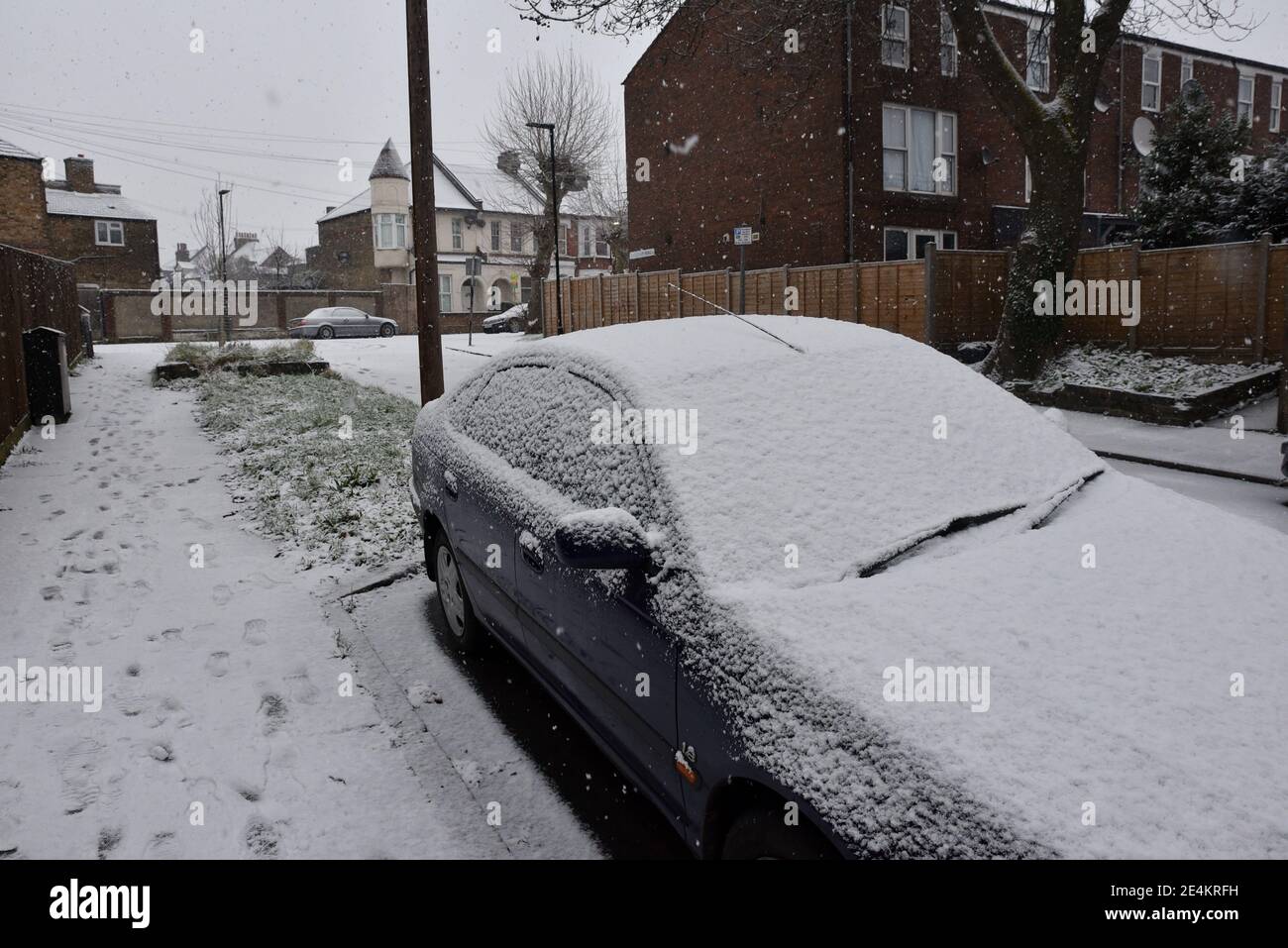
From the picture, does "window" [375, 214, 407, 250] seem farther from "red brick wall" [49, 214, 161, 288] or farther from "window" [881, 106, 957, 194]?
"window" [881, 106, 957, 194]

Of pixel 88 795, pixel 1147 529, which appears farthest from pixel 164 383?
pixel 1147 529

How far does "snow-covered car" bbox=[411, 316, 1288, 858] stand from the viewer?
167 centimetres

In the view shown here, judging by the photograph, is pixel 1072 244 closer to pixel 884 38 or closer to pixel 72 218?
pixel 884 38

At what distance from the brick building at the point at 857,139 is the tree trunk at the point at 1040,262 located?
656 cm

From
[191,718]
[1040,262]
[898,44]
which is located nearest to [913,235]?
[898,44]

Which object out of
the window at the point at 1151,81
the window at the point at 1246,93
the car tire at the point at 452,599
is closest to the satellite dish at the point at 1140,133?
the window at the point at 1151,81

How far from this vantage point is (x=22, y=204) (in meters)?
36.8

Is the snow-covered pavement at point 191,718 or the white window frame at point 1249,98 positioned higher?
the white window frame at point 1249,98

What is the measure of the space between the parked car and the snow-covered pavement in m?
31.4

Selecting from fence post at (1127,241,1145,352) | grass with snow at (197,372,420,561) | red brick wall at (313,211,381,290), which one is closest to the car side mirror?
grass with snow at (197,372,420,561)

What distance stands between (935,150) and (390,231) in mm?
38176

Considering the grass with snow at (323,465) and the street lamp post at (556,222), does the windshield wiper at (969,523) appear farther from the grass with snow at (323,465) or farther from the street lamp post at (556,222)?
the street lamp post at (556,222)

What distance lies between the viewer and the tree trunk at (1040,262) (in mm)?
13781
